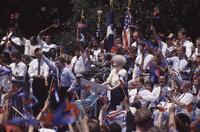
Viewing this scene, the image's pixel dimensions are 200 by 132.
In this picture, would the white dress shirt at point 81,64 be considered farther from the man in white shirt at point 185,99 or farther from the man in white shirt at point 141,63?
the man in white shirt at point 185,99

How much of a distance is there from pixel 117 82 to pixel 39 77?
8.76 feet

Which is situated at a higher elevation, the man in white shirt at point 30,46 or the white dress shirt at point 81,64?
the man in white shirt at point 30,46

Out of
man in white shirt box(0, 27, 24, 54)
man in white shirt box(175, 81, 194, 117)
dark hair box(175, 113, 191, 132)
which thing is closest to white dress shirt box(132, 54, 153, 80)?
man in white shirt box(175, 81, 194, 117)

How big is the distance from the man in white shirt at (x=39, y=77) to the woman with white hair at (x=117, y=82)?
219 centimetres

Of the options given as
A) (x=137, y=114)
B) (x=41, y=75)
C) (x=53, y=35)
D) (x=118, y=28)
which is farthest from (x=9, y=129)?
(x=53, y=35)

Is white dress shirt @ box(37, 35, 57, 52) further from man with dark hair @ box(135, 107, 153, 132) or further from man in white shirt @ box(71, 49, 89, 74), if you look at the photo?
man with dark hair @ box(135, 107, 153, 132)

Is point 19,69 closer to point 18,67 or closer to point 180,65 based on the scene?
point 18,67

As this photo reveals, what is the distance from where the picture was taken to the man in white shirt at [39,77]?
17.5 m

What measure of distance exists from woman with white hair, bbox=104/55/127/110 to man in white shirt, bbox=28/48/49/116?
219cm

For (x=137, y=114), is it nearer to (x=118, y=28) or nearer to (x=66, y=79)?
(x=66, y=79)

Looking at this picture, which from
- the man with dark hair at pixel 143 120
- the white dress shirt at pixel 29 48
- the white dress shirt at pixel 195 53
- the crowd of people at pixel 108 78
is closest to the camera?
the man with dark hair at pixel 143 120

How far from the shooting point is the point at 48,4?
114 feet

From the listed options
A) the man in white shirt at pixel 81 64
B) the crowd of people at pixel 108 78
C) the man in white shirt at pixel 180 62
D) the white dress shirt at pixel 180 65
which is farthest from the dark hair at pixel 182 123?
the man in white shirt at pixel 81 64

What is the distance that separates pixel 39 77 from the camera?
1766 cm
